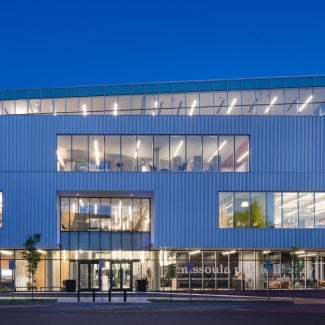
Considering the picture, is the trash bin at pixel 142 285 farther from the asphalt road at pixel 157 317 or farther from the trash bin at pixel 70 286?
the asphalt road at pixel 157 317

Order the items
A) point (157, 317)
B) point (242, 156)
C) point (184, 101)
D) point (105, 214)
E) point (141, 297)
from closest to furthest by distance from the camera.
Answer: point (157, 317) → point (141, 297) → point (242, 156) → point (105, 214) → point (184, 101)

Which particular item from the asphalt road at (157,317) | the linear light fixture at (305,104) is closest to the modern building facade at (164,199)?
the linear light fixture at (305,104)

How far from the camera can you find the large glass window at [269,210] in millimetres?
54281

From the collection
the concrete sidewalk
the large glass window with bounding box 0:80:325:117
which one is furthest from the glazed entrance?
the large glass window with bounding box 0:80:325:117

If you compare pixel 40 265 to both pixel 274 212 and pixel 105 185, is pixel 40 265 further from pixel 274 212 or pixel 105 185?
pixel 274 212

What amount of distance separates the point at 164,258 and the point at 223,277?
191 inches

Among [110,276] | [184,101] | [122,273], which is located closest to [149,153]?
[122,273]

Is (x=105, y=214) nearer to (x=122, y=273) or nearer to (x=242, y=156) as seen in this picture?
(x=122, y=273)

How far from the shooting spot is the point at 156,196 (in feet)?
177

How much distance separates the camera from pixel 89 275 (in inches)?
2190

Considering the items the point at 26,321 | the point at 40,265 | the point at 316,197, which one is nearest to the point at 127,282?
the point at 40,265

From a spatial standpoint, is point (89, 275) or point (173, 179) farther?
point (89, 275)

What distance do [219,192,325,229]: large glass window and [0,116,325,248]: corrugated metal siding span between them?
0.51 m

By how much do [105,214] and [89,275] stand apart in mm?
4964
